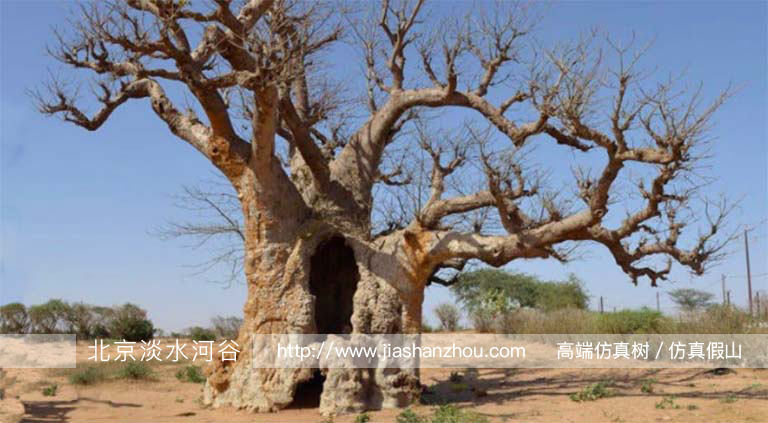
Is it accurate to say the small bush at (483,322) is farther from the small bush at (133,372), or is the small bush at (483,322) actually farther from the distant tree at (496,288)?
the small bush at (133,372)

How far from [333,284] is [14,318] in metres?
18.7

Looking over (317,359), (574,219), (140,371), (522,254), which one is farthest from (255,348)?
(140,371)

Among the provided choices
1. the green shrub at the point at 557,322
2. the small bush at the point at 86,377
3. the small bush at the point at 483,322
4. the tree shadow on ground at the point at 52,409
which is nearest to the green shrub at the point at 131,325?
the small bush at the point at 86,377

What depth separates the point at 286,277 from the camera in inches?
407

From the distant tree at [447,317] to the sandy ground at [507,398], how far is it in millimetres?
14993

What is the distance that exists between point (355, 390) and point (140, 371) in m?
6.93

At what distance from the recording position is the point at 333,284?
12094 mm

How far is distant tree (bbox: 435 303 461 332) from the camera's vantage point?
30.7 m

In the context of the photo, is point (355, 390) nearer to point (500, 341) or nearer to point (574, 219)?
point (574, 219)

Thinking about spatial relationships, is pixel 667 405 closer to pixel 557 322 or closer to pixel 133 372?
pixel 133 372

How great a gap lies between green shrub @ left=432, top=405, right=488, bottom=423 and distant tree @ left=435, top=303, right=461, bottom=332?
852 inches

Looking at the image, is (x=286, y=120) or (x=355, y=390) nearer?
(x=355, y=390)

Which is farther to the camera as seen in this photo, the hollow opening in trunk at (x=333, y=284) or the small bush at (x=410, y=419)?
the hollow opening in trunk at (x=333, y=284)

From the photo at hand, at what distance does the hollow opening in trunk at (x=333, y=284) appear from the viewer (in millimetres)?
11852
